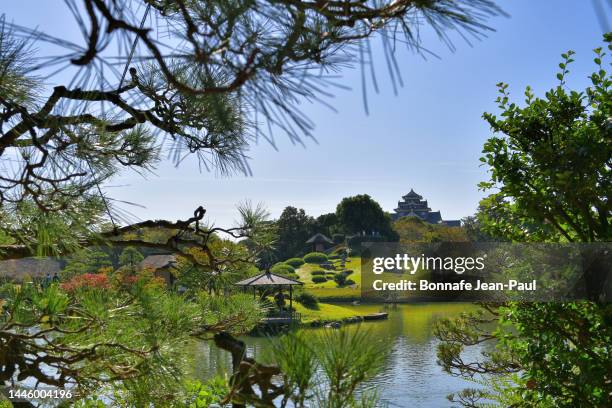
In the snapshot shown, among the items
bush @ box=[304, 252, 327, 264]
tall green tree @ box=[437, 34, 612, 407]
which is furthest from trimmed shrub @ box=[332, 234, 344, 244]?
tall green tree @ box=[437, 34, 612, 407]

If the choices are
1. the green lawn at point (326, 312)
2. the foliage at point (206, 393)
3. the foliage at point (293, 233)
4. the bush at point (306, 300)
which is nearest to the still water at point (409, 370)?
the foliage at point (206, 393)

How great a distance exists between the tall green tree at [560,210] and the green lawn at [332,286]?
47.3 ft

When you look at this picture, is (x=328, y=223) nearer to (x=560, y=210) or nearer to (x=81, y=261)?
(x=81, y=261)

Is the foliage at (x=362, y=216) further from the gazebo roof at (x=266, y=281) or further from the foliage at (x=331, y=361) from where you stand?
the foliage at (x=331, y=361)

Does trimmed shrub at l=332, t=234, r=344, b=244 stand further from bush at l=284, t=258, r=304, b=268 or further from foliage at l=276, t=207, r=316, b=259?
bush at l=284, t=258, r=304, b=268

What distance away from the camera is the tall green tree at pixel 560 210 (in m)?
2.30

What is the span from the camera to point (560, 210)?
2.46 metres

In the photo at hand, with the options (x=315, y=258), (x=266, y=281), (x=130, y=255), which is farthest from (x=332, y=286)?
(x=266, y=281)

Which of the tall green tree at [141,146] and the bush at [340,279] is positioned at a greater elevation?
the tall green tree at [141,146]

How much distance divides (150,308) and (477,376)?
5694 millimetres

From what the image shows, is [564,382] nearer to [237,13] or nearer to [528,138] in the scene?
[528,138]

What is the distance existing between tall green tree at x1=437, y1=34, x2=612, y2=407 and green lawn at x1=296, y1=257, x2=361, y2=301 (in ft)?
47.3

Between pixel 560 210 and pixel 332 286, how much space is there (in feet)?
61.5

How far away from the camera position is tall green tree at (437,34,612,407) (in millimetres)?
2301
